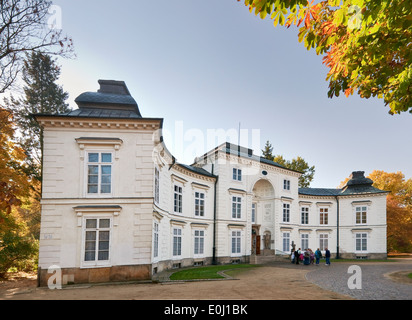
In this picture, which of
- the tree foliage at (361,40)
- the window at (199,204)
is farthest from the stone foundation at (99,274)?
the tree foliage at (361,40)

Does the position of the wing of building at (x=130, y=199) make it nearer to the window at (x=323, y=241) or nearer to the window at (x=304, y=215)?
the window at (x=304, y=215)

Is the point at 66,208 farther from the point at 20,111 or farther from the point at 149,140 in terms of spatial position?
the point at 20,111

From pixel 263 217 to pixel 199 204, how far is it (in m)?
10.7

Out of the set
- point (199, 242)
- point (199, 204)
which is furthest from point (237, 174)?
point (199, 242)

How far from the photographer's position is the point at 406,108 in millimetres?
7043

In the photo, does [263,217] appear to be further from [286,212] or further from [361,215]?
[361,215]

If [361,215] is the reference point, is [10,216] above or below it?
above

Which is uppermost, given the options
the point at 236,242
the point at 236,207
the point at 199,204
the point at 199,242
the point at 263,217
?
the point at 199,204

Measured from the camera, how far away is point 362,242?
36.5 metres

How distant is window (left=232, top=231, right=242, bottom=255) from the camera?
29.0 meters

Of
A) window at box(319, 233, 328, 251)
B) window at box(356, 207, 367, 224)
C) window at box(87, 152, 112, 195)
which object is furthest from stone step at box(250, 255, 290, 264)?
window at box(87, 152, 112, 195)

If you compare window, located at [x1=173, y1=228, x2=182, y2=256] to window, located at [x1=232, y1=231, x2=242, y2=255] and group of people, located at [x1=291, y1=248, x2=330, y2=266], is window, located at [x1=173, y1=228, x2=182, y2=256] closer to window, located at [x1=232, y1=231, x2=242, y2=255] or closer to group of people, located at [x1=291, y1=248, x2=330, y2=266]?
window, located at [x1=232, y1=231, x2=242, y2=255]

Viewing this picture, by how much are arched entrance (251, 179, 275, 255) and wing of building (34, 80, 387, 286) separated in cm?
22
